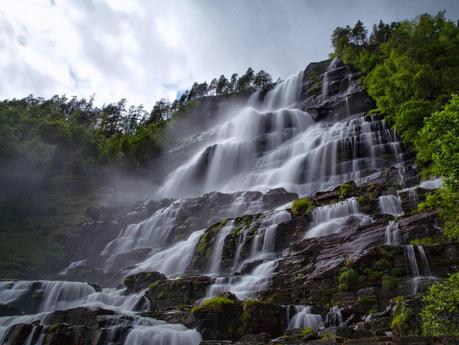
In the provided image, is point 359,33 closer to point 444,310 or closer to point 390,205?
point 390,205

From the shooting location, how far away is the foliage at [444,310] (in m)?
9.88

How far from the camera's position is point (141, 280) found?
80.1 feet

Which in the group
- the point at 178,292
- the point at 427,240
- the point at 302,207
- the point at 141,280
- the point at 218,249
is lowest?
the point at 178,292

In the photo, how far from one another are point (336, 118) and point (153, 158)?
99.4ft

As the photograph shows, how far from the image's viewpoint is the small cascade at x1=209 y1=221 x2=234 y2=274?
85.2 ft

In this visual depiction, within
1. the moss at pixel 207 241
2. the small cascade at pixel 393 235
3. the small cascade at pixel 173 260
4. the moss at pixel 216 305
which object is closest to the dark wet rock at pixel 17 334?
the moss at pixel 216 305

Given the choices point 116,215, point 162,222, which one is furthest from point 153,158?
point 162,222

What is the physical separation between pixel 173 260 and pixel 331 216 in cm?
1180

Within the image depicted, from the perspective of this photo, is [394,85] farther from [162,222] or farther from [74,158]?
[74,158]

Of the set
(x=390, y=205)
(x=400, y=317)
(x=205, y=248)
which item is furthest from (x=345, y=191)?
(x=400, y=317)

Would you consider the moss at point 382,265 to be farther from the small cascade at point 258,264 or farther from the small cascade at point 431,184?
the small cascade at point 431,184

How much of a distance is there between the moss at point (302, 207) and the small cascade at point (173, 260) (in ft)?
24.0

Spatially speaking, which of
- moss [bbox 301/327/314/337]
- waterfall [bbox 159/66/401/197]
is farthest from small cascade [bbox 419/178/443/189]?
moss [bbox 301/327/314/337]

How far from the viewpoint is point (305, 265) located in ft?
65.9
